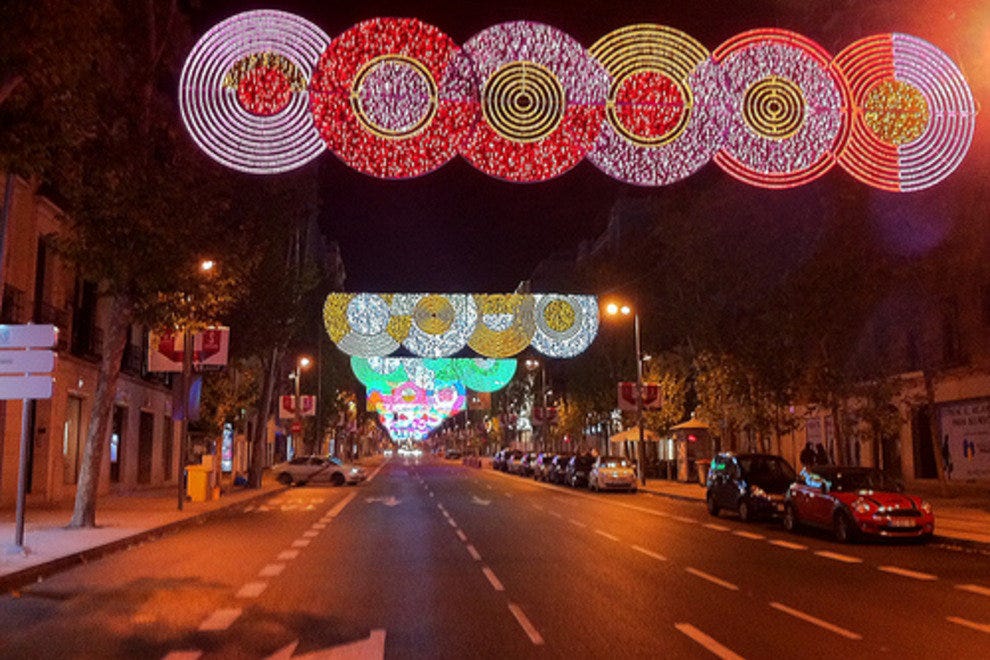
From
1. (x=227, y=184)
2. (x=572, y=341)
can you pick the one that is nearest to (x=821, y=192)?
(x=572, y=341)

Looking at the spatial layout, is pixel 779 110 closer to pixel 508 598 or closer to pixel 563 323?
pixel 508 598

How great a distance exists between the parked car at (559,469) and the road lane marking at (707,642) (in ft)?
134

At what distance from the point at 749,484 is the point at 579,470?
2309 centimetres

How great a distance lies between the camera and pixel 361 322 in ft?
149

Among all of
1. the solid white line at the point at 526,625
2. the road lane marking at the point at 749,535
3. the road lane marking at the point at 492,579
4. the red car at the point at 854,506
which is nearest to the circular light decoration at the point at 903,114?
the red car at the point at 854,506

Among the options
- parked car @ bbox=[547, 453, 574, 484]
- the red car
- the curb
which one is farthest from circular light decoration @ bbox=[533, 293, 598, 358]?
the red car

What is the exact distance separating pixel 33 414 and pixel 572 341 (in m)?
31.4

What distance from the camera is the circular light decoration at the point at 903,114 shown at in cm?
1579

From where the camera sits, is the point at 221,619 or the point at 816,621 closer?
the point at 816,621

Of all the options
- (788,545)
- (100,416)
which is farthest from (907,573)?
(100,416)

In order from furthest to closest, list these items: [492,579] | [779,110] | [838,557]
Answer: [838,557]
[779,110]
[492,579]

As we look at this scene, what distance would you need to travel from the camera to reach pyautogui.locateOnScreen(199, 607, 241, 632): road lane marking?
371 inches

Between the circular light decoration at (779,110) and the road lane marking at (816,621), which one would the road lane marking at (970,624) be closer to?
the road lane marking at (816,621)

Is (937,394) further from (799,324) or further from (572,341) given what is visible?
(572,341)
